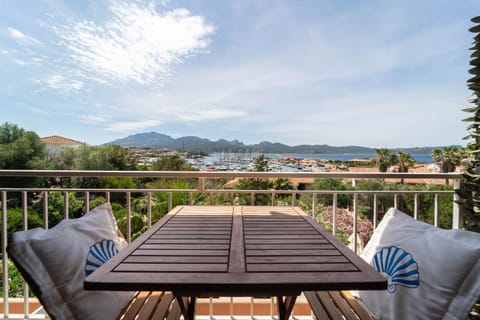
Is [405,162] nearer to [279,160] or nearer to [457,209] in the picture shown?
[279,160]

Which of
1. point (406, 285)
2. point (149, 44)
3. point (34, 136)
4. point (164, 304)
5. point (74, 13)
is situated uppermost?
point (74, 13)

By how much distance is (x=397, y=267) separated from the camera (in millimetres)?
1302

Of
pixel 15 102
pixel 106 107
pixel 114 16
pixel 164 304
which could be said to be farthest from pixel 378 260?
pixel 15 102

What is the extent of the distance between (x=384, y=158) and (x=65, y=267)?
20.4 metres

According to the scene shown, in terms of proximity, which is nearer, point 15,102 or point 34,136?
point 34,136

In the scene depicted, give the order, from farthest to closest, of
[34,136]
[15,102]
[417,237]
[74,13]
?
1. [15,102]
2. [34,136]
3. [74,13]
4. [417,237]

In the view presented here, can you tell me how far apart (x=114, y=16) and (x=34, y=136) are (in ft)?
59.8

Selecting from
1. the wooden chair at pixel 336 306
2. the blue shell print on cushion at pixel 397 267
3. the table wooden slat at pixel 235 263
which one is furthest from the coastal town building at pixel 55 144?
the blue shell print on cushion at pixel 397 267

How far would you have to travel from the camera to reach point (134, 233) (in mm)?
5738

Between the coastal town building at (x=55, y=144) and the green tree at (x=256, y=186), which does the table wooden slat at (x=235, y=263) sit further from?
the coastal town building at (x=55, y=144)

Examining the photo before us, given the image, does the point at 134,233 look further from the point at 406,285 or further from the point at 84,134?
the point at 84,134

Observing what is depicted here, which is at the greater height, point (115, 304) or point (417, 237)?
point (417, 237)

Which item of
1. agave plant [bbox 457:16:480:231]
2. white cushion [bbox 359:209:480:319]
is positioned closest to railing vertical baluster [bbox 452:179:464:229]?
agave plant [bbox 457:16:480:231]

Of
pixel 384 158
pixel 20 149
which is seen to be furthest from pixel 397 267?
pixel 20 149
